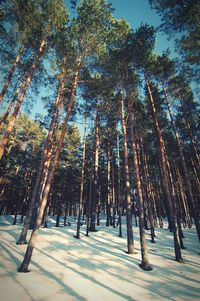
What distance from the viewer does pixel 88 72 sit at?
12.1 m

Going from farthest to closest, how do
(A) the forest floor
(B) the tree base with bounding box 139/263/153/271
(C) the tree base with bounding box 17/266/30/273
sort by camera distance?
(B) the tree base with bounding box 139/263/153/271 → (C) the tree base with bounding box 17/266/30/273 → (A) the forest floor

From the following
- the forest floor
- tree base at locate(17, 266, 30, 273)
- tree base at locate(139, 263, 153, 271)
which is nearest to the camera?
the forest floor

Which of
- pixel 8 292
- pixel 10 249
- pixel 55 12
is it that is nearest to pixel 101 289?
pixel 8 292

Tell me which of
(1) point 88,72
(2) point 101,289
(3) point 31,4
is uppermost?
(3) point 31,4

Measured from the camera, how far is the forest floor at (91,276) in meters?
5.31

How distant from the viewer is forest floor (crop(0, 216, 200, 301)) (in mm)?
5309

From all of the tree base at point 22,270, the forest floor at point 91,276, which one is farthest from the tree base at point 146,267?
the tree base at point 22,270

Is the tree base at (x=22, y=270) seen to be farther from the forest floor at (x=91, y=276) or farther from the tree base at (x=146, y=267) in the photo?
the tree base at (x=146, y=267)

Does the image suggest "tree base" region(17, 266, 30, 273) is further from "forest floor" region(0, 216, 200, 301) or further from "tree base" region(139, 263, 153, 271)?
"tree base" region(139, 263, 153, 271)

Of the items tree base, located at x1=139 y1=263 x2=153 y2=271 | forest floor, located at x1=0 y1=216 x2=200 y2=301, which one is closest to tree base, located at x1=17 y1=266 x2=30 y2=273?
forest floor, located at x1=0 y1=216 x2=200 y2=301

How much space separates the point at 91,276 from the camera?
6.85 metres

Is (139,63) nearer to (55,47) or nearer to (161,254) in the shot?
(55,47)

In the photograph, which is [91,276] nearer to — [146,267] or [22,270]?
[22,270]

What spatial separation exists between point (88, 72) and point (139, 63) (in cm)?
399
